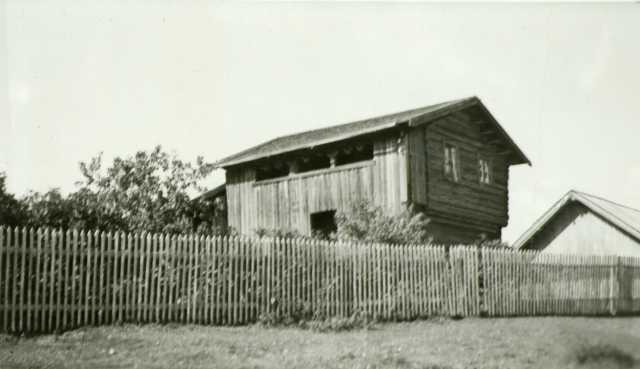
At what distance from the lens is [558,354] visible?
1098 cm

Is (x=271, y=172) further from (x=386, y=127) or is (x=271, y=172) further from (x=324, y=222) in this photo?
(x=386, y=127)

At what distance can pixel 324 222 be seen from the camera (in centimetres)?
Answer: 2445

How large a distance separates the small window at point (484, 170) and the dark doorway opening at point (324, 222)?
232 inches

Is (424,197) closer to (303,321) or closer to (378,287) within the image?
(378,287)

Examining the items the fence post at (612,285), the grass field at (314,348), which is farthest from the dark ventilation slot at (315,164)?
the grass field at (314,348)

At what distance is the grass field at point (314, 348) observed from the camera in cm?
941

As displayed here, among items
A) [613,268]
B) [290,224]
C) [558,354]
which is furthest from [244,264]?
[613,268]

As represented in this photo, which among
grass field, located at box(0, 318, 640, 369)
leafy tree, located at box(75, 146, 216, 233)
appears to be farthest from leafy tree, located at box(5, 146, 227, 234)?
grass field, located at box(0, 318, 640, 369)

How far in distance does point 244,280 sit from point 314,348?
9.59 ft

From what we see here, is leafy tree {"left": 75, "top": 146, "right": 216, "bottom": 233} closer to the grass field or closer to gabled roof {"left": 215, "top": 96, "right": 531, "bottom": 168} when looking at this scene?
gabled roof {"left": 215, "top": 96, "right": 531, "bottom": 168}

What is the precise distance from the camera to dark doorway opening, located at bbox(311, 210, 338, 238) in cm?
2375

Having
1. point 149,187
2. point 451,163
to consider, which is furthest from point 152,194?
point 451,163

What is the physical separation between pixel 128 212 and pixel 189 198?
2.44 meters

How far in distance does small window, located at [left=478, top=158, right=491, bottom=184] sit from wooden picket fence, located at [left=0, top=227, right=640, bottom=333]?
24.3ft
